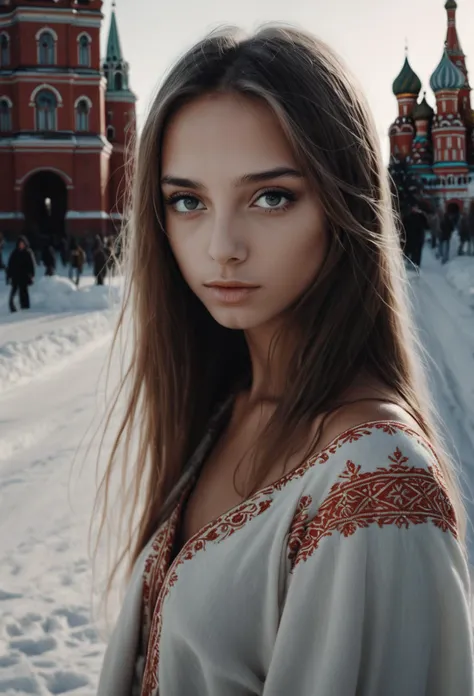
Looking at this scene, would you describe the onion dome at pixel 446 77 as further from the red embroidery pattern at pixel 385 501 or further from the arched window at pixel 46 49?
the red embroidery pattern at pixel 385 501

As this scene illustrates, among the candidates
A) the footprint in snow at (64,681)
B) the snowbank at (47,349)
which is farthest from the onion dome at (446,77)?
the footprint in snow at (64,681)

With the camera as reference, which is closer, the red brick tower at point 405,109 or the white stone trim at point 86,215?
the white stone trim at point 86,215

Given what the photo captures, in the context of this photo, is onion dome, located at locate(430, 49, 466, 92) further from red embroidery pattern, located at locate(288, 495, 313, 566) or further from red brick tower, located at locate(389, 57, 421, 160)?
red embroidery pattern, located at locate(288, 495, 313, 566)

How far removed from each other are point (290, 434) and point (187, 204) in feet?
1.44

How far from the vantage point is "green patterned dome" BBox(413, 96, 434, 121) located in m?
55.4

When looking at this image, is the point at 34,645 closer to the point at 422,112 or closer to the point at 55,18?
the point at 55,18

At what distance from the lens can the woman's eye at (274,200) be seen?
4.29ft

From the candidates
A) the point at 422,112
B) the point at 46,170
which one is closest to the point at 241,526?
the point at 46,170

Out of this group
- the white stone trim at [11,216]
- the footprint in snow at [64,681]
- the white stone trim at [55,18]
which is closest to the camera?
the footprint in snow at [64,681]

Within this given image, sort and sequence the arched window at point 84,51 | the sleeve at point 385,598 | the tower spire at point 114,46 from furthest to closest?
the tower spire at point 114,46
the arched window at point 84,51
the sleeve at point 385,598

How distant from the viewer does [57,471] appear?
5496mm

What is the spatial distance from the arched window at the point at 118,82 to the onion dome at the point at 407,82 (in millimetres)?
21757

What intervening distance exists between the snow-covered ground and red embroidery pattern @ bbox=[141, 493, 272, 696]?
2.25 feet

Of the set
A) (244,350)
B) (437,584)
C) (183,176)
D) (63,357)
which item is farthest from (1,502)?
(63,357)
